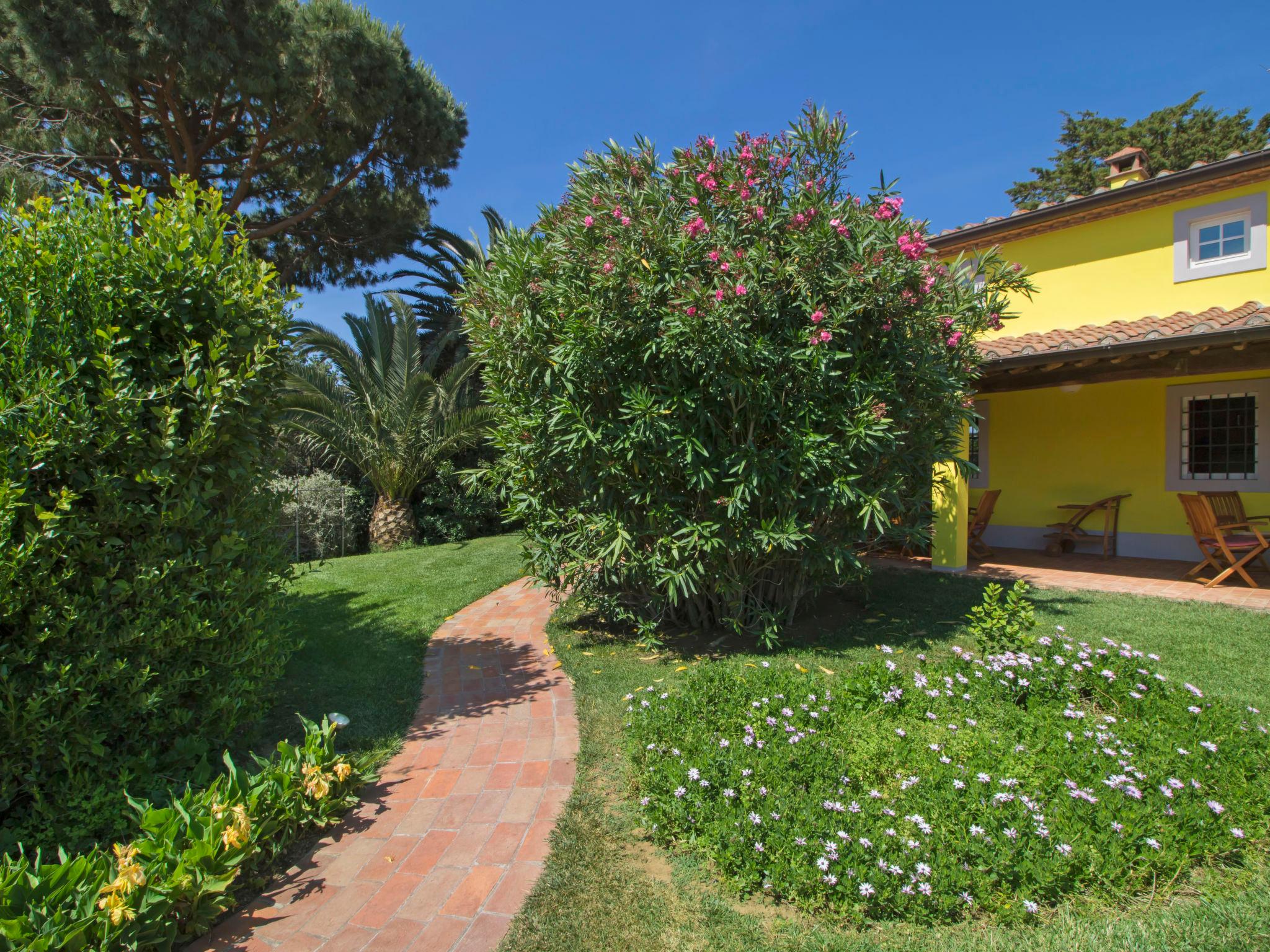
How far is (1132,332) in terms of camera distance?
7367 millimetres

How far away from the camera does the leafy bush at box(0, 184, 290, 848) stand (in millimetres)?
2639

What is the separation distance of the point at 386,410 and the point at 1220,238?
523 inches

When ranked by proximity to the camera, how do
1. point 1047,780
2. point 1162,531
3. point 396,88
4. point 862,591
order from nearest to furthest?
1. point 1047,780
2. point 862,591
3. point 1162,531
4. point 396,88

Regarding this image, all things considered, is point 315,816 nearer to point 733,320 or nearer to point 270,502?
point 270,502

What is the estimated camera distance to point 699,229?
443 centimetres

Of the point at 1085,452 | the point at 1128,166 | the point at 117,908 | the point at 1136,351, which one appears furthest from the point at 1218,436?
the point at 117,908

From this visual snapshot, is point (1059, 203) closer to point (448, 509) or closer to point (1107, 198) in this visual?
point (1107, 198)

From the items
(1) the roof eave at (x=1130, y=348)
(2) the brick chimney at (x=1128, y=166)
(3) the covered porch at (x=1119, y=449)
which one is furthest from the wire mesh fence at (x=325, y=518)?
(2) the brick chimney at (x=1128, y=166)

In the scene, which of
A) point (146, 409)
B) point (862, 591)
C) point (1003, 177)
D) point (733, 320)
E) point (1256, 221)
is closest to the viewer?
point (146, 409)

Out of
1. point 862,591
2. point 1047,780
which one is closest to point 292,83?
point 862,591

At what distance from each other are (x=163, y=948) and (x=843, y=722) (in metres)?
3.08

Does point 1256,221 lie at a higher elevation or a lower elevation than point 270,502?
higher

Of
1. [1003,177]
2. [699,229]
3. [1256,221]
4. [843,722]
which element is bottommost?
[843,722]

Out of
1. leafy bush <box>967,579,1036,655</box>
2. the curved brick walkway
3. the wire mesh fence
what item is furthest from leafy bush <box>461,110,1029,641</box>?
Answer: the wire mesh fence
